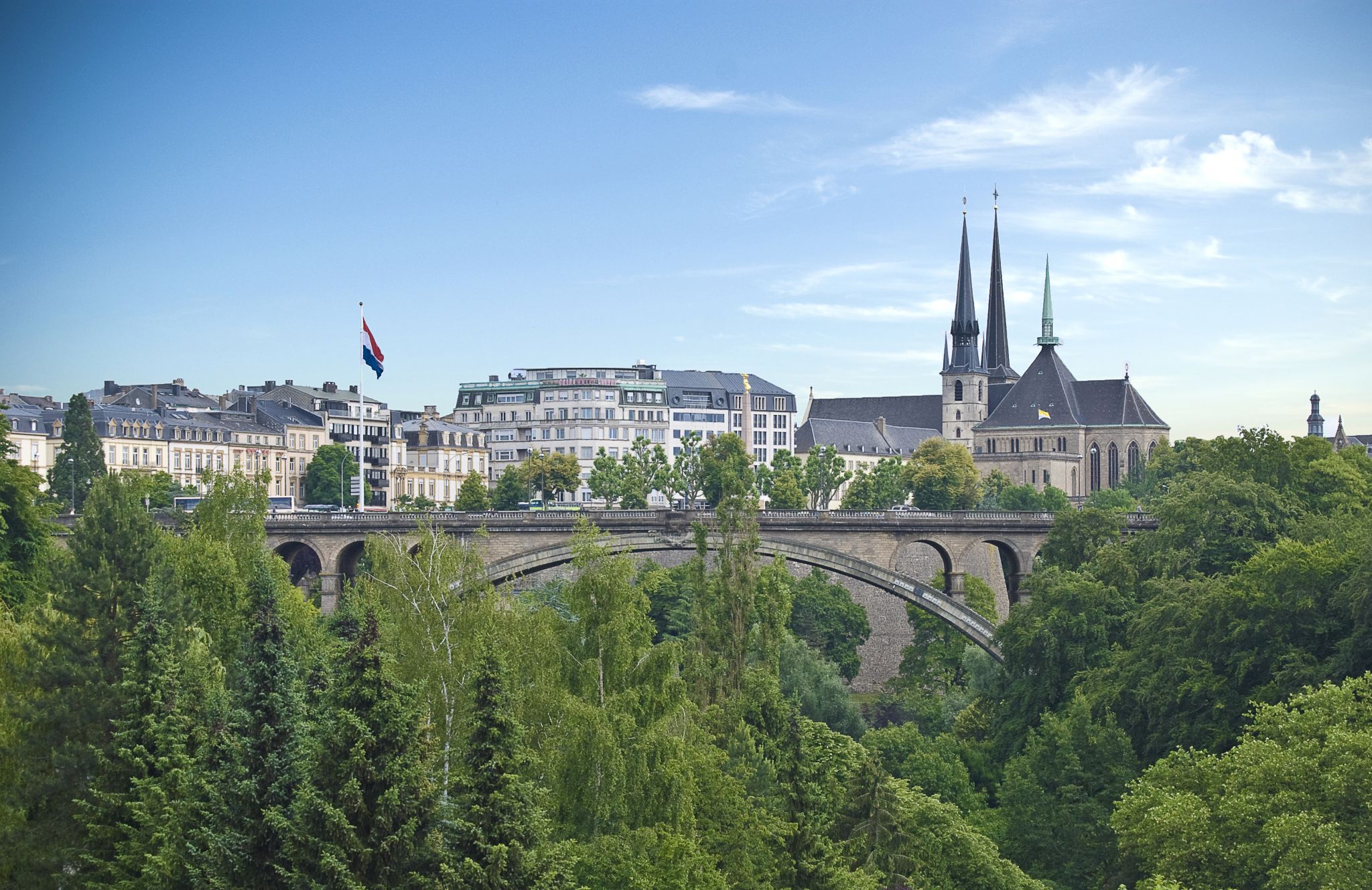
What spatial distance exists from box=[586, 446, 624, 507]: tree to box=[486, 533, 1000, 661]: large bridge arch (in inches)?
1905

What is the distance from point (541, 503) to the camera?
496 feet

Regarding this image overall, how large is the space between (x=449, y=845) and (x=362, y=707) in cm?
265

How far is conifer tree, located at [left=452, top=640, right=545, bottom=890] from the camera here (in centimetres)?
2808

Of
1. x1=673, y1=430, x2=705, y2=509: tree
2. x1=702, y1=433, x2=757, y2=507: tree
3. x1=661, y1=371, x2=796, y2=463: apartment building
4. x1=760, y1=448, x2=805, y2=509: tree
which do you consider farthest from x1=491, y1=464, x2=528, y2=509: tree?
x1=661, y1=371, x2=796, y2=463: apartment building

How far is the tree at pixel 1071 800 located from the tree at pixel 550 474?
9608cm

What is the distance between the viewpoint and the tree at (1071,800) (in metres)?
50.9

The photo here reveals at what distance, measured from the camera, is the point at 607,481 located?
135m

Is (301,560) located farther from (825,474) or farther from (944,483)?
(944,483)

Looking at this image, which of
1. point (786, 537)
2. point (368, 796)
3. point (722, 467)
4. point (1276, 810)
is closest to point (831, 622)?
point (786, 537)

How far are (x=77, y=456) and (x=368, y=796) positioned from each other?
298 feet

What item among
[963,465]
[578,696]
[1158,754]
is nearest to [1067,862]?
[1158,754]

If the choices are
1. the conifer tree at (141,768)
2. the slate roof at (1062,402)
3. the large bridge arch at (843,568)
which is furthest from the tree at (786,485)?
the conifer tree at (141,768)

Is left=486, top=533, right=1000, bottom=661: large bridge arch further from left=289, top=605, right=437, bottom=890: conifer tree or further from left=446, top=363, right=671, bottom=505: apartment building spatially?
left=446, top=363, right=671, bottom=505: apartment building

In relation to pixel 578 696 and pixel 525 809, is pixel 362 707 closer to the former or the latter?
pixel 525 809
